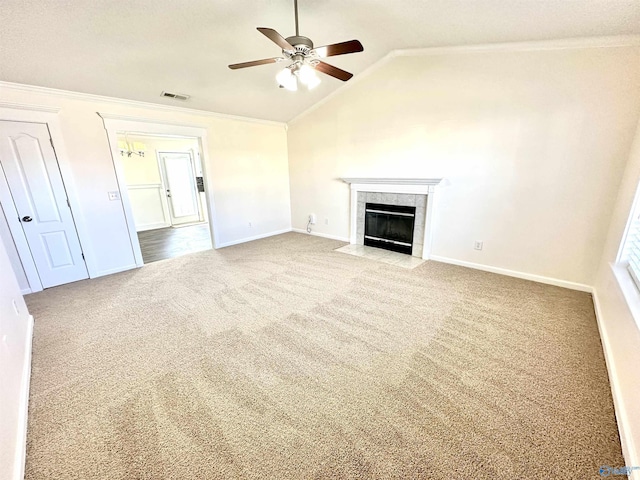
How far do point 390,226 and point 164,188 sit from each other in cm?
625

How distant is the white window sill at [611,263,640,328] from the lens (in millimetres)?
1640

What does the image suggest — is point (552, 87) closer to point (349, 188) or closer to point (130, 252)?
point (349, 188)

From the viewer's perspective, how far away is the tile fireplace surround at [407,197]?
3953 millimetres

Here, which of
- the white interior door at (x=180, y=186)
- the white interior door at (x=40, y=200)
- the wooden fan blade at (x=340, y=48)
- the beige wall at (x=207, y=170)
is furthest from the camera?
the white interior door at (x=180, y=186)

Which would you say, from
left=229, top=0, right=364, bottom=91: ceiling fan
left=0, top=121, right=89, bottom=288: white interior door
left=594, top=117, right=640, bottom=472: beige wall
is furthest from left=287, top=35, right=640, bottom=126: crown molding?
left=0, top=121, right=89, bottom=288: white interior door

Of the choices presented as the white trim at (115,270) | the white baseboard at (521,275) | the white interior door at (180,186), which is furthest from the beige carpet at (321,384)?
the white interior door at (180,186)

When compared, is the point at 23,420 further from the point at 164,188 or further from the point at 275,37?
the point at 164,188

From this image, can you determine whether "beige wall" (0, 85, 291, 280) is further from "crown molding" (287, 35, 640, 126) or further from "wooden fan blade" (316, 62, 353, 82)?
"wooden fan blade" (316, 62, 353, 82)

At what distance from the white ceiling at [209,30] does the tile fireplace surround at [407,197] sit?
70.5 inches

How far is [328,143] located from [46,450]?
197 inches

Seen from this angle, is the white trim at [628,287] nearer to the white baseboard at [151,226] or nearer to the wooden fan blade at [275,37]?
the wooden fan blade at [275,37]

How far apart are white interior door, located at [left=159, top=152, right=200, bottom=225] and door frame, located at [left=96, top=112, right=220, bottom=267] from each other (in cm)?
331

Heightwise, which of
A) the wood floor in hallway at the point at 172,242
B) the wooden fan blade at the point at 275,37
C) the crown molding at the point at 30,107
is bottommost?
the wood floor in hallway at the point at 172,242

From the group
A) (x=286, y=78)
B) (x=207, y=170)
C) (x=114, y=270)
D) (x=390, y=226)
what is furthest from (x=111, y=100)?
(x=390, y=226)
